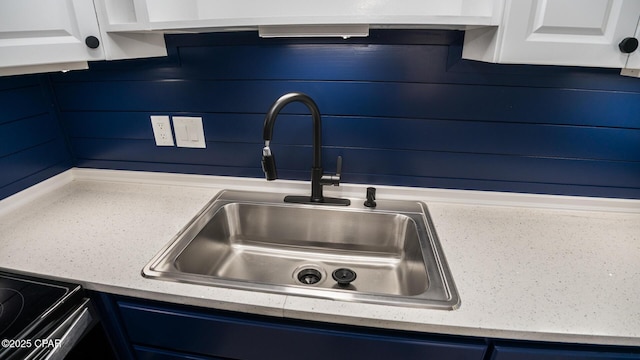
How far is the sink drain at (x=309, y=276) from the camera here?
109 centimetres

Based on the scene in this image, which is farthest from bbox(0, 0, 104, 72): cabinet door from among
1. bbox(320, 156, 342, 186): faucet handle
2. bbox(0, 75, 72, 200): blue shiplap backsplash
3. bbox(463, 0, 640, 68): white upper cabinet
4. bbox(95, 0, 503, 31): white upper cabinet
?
bbox(463, 0, 640, 68): white upper cabinet

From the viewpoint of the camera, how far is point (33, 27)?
0.83 meters

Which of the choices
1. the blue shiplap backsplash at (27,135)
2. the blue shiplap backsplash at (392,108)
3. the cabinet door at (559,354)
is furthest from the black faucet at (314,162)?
the blue shiplap backsplash at (27,135)

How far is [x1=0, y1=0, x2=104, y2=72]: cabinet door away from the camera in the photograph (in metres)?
0.80

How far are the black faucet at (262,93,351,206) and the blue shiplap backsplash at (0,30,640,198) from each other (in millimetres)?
103

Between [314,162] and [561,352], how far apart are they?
821 millimetres

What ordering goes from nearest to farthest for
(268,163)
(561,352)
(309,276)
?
1. (561,352)
2. (268,163)
3. (309,276)

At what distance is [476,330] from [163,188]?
4.06ft

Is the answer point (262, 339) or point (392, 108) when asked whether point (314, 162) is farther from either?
point (262, 339)

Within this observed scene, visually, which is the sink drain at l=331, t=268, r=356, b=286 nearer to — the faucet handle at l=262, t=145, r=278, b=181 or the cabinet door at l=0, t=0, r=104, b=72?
the faucet handle at l=262, t=145, r=278, b=181

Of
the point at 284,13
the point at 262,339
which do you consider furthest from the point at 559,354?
the point at 284,13

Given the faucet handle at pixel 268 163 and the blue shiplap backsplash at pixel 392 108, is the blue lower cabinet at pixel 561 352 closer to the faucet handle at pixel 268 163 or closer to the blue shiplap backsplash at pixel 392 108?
the blue shiplap backsplash at pixel 392 108

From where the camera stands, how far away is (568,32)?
731 millimetres

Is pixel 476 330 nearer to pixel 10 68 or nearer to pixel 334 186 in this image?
pixel 334 186
